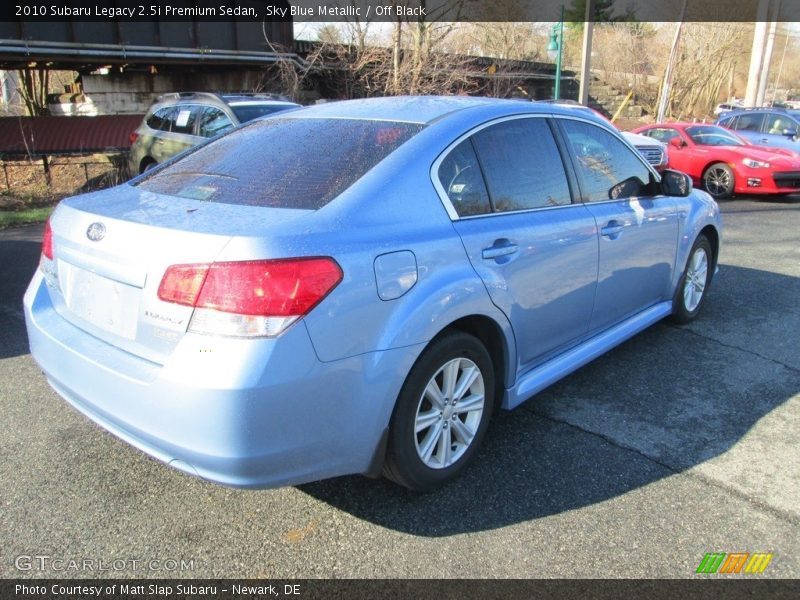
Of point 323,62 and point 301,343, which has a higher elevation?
point 323,62

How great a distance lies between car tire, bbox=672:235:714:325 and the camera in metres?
4.84

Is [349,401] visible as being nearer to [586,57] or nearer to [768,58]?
[586,57]

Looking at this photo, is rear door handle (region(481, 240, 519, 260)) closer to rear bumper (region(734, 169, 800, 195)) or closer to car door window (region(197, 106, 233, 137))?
car door window (region(197, 106, 233, 137))

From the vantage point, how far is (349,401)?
235 cm

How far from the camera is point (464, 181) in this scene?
2984 millimetres

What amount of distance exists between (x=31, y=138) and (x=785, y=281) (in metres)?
13.7

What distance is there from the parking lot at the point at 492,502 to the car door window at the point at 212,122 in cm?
580

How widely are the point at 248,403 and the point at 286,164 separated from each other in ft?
3.92

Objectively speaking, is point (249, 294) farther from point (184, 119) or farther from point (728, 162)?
point (728, 162)

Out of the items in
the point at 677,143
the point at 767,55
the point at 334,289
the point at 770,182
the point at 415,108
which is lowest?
the point at 770,182

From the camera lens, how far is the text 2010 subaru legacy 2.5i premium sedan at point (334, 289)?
2195mm

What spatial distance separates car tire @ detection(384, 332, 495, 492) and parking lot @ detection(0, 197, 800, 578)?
16 centimetres

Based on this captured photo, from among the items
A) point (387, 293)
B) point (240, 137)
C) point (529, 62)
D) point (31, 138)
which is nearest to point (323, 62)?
point (31, 138)

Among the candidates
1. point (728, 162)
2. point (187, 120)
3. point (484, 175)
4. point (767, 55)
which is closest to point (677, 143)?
point (728, 162)
